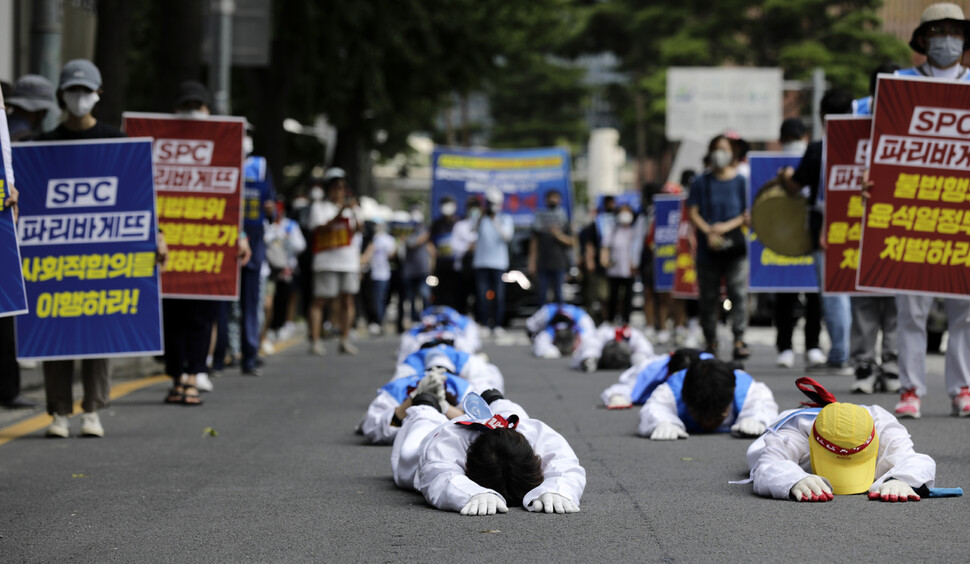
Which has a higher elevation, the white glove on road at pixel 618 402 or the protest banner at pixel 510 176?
the protest banner at pixel 510 176

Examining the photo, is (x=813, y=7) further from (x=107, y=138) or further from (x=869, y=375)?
(x=107, y=138)

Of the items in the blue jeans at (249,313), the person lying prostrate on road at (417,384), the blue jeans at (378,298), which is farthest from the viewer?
the blue jeans at (378,298)

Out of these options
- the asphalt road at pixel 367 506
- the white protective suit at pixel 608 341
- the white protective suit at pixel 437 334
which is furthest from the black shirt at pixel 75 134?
the white protective suit at pixel 608 341

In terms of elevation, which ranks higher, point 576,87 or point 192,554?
point 576,87

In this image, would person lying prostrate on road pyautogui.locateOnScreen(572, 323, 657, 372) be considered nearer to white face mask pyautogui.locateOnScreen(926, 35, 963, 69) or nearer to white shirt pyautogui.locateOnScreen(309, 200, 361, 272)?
white shirt pyautogui.locateOnScreen(309, 200, 361, 272)

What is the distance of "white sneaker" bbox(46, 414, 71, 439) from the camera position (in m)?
8.20

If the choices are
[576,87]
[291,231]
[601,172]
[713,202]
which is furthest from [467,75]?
[601,172]

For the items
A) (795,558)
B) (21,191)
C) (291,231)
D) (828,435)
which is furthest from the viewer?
(291,231)

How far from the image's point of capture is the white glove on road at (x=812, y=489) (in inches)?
220

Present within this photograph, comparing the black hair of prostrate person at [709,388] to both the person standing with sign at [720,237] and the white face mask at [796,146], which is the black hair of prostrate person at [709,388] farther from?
the white face mask at [796,146]

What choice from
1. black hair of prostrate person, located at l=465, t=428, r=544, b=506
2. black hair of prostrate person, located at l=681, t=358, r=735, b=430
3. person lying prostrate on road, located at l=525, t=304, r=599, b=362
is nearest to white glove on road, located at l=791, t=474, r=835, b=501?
black hair of prostrate person, located at l=465, t=428, r=544, b=506

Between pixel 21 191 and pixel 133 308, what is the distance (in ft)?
3.12

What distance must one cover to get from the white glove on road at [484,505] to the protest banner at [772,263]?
8220 millimetres

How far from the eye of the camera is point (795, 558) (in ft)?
15.1
